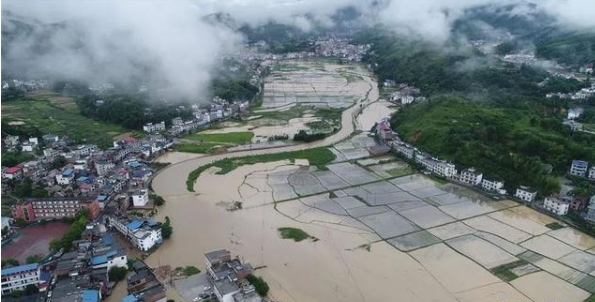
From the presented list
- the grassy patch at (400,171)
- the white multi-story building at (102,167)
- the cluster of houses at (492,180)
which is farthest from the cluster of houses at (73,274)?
the cluster of houses at (492,180)

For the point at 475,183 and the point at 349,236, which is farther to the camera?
the point at 475,183

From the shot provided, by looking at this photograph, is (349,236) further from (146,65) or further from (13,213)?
(146,65)

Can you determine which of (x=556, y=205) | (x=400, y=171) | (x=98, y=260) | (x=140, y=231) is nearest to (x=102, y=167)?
(x=140, y=231)

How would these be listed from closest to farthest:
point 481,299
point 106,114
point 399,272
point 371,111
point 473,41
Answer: point 481,299 < point 399,272 < point 106,114 < point 371,111 < point 473,41

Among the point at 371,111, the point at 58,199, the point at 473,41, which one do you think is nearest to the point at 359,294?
the point at 58,199

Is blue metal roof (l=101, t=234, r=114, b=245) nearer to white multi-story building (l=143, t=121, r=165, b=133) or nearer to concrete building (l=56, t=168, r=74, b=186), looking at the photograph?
concrete building (l=56, t=168, r=74, b=186)

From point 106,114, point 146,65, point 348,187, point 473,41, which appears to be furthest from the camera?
point 473,41
